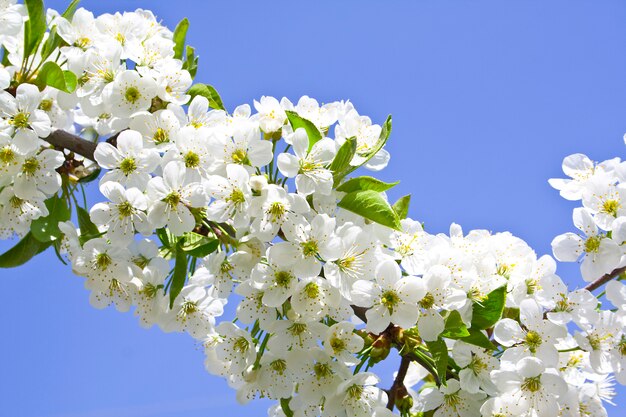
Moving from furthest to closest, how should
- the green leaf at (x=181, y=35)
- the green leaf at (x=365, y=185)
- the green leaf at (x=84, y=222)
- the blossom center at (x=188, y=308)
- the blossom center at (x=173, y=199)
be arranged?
the green leaf at (x=181, y=35) < the green leaf at (x=84, y=222) < the blossom center at (x=188, y=308) < the green leaf at (x=365, y=185) < the blossom center at (x=173, y=199)

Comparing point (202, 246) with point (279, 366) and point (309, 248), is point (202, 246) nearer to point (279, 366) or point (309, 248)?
point (309, 248)

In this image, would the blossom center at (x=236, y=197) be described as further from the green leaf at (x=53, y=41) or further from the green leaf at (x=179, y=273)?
the green leaf at (x=53, y=41)

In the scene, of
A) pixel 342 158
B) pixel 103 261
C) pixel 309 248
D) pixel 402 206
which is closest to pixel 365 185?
Result: pixel 342 158

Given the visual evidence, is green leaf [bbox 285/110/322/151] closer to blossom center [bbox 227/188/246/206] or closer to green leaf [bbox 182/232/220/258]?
blossom center [bbox 227/188/246/206]

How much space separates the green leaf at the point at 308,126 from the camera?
2.89 meters

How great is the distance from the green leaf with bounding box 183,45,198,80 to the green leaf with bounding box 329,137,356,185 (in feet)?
3.26

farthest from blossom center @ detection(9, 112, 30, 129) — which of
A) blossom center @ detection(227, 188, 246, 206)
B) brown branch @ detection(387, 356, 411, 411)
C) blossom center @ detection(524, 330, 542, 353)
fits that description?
blossom center @ detection(524, 330, 542, 353)

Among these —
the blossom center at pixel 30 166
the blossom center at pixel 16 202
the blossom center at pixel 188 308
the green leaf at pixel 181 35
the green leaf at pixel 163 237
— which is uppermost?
the green leaf at pixel 181 35

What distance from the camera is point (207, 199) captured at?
108 inches

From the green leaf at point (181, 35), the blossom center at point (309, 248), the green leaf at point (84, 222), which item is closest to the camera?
the blossom center at point (309, 248)

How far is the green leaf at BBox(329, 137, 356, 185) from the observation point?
112 inches

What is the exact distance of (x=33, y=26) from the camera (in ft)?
10.3

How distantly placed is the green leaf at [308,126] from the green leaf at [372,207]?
26 cm

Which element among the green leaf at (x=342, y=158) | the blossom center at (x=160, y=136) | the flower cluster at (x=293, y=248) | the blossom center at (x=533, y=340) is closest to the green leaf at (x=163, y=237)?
the flower cluster at (x=293, y=248)
